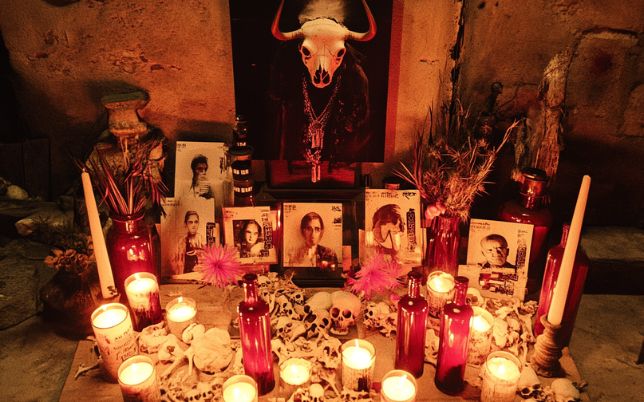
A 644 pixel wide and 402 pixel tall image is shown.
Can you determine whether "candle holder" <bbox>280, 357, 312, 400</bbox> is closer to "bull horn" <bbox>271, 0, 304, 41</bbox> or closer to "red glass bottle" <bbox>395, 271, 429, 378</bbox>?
"red glass bottle" <bbox>395, 271, 429, 378</bbox>

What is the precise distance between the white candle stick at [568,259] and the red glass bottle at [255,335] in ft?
3.55

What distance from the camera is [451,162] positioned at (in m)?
2.19

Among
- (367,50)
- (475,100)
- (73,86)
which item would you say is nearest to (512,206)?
(475,100)

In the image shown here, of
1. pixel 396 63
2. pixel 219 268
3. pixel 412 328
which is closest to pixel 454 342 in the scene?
pixel 412 328

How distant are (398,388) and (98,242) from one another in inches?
49.0

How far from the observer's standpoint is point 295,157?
2330 millimetres

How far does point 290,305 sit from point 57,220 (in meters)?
1.43

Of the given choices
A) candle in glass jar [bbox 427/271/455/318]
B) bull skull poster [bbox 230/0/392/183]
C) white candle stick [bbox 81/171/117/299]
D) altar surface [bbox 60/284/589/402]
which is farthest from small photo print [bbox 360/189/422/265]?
white candle stick [bbox 81/171/117/299]

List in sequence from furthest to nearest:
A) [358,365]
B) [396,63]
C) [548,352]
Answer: [396,63] < [548,352] < [358,365]

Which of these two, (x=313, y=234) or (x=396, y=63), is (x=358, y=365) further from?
(x=396, y=63)

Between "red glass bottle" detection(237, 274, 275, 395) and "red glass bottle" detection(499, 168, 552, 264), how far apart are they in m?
1.28

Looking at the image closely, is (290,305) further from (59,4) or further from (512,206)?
(59,4)

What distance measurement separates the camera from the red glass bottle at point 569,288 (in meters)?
1.79

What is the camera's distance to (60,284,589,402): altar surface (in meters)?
1.68
